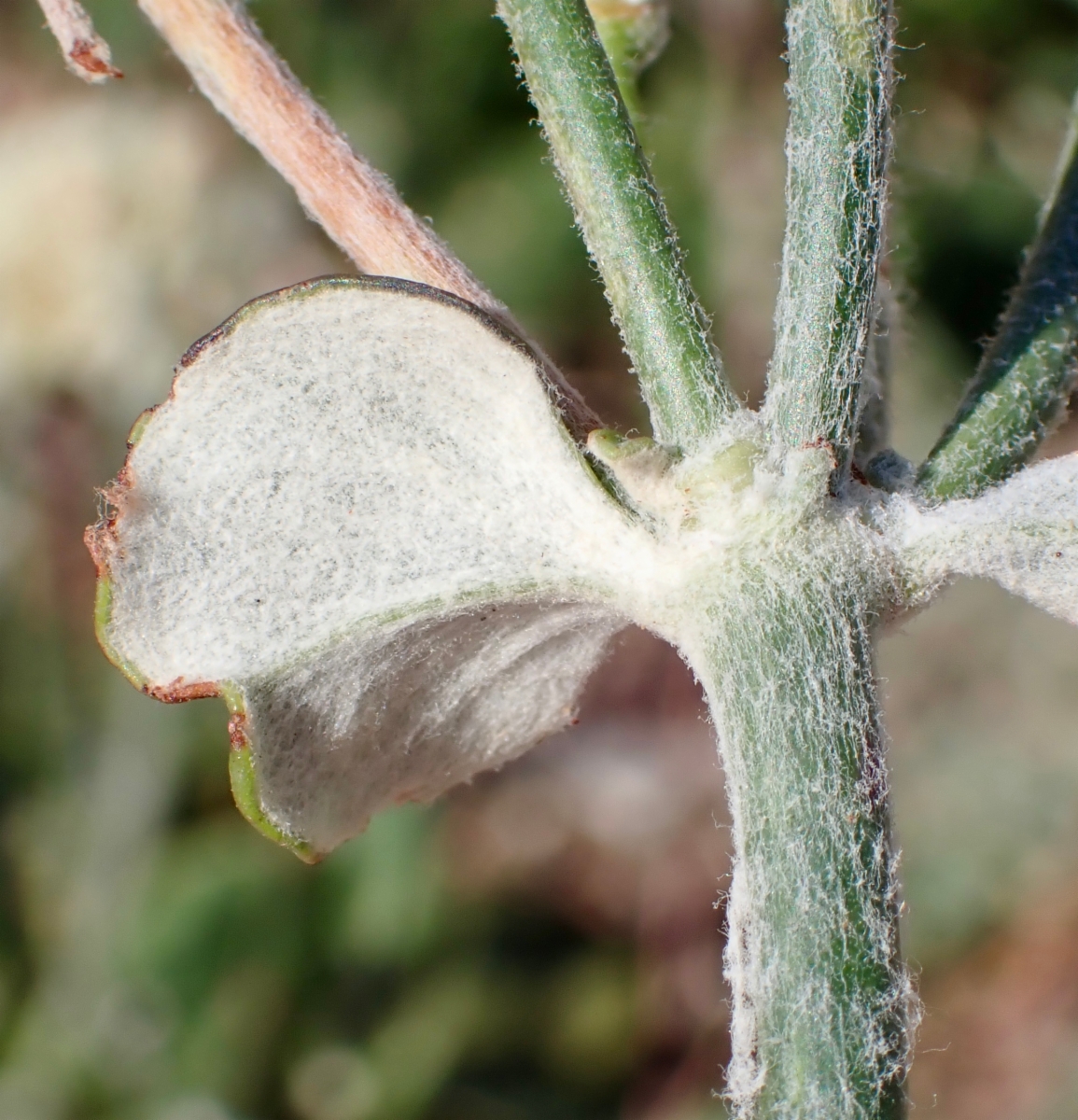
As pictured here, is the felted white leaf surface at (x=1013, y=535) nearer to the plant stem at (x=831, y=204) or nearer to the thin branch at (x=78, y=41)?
the plant stem at (x=831, y=204)

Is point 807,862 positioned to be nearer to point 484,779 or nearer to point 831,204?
point 831,204

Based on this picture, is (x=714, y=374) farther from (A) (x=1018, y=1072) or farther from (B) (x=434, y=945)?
(A) (x=1018, y=1072)

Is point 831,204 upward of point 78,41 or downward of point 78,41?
downward

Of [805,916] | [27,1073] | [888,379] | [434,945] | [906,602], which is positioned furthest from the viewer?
[434,945]

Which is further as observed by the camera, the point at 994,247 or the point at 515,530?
the point at 994,247

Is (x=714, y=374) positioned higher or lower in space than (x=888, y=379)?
higher

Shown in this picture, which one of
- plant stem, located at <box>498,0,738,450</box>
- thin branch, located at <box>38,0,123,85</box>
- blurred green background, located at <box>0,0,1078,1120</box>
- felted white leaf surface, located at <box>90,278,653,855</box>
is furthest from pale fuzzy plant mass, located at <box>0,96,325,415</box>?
plant stem, located at <box>498,0,738,450</box>

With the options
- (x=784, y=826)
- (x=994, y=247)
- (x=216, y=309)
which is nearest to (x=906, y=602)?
(x=784, y=826)

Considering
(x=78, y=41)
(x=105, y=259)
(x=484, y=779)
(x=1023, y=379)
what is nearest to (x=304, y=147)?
(x=78, y=41)
